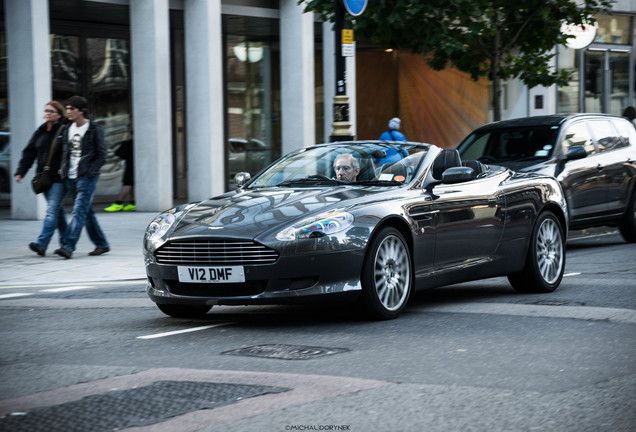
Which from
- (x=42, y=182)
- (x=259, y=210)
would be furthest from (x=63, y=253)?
(x=259, y=210)

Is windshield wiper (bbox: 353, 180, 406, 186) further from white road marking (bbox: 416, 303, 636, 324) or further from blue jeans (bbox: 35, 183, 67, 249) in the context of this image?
blue jeans (bbox: 35, 183, 67, 249)

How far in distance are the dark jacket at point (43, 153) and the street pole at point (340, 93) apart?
3.41 meters

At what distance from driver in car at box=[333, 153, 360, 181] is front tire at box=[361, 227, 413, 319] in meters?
0.91

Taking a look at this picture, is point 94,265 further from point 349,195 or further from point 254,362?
point 254,362

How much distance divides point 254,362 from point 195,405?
1.17m

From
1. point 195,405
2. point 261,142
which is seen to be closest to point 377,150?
point 195,405

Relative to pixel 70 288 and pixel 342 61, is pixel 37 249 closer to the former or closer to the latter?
pixel 70 288

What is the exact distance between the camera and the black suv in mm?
13836

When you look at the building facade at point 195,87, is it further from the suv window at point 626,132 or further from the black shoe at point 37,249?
the black shoe at point 37,249

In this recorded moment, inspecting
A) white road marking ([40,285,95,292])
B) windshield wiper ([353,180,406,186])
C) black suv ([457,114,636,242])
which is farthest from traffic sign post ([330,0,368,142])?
windshield wiper ([353,180,406,186])

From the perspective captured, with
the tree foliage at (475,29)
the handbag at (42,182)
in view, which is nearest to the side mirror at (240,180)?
the handbag at (42,182)

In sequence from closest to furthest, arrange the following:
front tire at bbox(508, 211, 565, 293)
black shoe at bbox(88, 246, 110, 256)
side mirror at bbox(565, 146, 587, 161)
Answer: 1. front tire at bbox(508, 211, 565, 293)
2. black shoe at bbox(88, 246, 110, 256)
3. side mirror at bbox(565, 146, 587, 161)

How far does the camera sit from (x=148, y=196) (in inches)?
811

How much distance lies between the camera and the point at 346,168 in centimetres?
873
